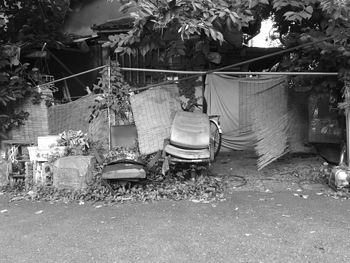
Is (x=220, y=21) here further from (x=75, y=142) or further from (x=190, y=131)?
(x=75, y=142)

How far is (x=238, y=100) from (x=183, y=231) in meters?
5.38

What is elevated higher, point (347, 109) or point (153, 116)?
point (347, 109)

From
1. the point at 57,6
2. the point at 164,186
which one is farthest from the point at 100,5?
the point at 164,186

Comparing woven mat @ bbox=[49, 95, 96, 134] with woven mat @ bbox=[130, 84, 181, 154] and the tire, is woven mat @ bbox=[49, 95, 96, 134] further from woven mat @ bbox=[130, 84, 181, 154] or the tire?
the tire

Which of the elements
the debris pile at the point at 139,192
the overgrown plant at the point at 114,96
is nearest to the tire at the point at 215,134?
the debris pile at the point at 139,192

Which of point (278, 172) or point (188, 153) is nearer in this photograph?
point (188, 153)

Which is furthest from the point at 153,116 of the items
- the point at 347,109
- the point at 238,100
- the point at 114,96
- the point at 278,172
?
the point at 347,109

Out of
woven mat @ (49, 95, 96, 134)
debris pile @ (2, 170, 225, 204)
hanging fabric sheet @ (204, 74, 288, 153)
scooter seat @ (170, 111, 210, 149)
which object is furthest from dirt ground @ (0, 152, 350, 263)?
hanging fabric sheet @ (204, 74, 288, 153)

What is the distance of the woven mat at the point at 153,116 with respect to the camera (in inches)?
273

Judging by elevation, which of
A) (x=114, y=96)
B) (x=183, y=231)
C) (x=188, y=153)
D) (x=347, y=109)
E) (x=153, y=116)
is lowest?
(x=183, y=231)

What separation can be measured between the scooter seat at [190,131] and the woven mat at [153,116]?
0.35 metres

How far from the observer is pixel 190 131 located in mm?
6609

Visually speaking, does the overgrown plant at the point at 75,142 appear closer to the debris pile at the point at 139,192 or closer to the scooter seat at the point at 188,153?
the debris pile at the point at 139,192

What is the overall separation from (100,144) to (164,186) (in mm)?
1601
